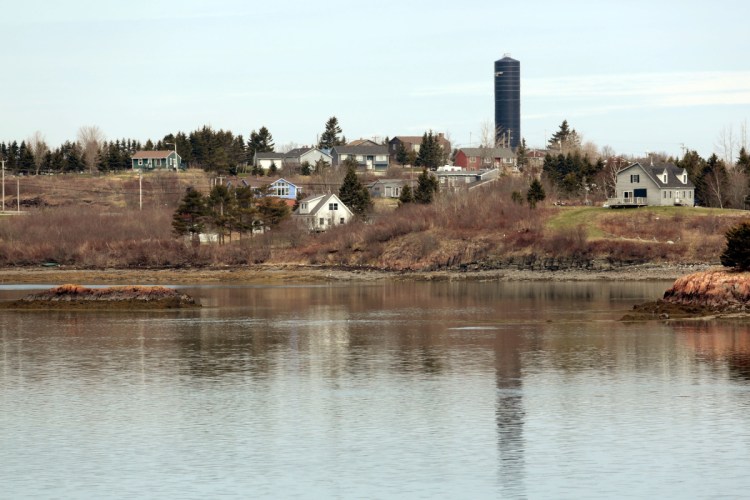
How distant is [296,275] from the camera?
104500 millimetres

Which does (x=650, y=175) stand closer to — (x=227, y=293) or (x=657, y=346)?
(x=227, y=293)

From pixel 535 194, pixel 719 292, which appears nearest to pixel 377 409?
pixel 719 292

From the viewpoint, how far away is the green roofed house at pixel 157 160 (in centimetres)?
19338

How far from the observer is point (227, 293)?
8475 centimetres

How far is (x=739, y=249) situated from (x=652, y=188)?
66485 millimetres

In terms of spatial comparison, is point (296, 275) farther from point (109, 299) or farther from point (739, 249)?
point (739, 249)

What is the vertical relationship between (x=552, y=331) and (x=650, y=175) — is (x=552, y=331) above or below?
below

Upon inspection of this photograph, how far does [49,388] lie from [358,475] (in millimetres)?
16606

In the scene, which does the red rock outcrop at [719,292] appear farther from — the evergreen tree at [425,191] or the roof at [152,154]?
the roof at [152,154]

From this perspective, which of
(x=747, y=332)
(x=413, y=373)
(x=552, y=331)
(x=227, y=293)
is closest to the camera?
(x=413, y=373)

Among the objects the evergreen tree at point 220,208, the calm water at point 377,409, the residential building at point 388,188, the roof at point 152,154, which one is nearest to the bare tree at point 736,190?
the residential building at point 388,188

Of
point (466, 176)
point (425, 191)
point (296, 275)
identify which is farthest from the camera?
point (466, 176)

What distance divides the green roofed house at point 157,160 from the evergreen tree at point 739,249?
148 m

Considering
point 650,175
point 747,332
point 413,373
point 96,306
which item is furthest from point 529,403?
point 650,175
